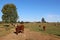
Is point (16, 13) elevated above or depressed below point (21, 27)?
above

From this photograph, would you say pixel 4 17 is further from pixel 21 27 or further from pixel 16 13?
pixel 21 27

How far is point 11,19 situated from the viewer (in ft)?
255

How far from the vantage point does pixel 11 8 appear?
7912 cm

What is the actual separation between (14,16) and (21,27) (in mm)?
51089

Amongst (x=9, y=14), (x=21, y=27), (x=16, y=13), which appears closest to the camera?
(x=21, y=27)

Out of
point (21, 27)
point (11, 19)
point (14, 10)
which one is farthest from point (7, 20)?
point (21, 27)

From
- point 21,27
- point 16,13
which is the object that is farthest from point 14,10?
point 21,27

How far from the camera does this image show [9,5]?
3127 inches

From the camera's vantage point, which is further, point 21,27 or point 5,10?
point 5,10

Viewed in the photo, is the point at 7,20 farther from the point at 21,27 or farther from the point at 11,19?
the point at 21,27

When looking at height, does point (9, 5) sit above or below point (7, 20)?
above

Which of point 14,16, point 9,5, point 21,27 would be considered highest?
point 9,5

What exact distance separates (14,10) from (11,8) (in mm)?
2747

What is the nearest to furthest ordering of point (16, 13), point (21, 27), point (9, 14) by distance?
point (21, 27)
point (9, 14)
point (16, 13)
